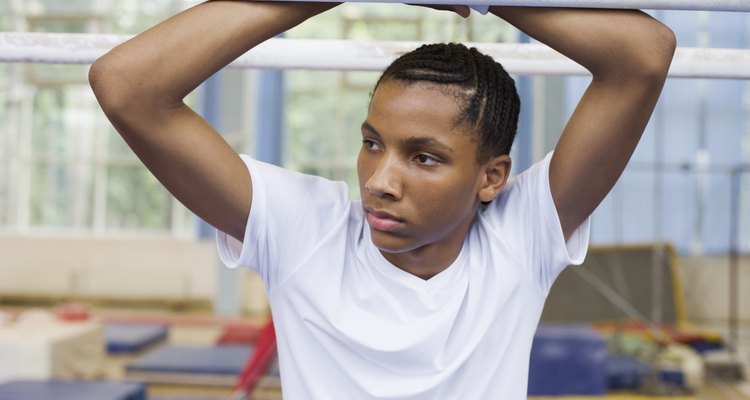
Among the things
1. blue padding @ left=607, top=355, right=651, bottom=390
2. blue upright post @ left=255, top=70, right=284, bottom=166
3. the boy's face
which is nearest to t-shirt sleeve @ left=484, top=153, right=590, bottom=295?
the boy's face

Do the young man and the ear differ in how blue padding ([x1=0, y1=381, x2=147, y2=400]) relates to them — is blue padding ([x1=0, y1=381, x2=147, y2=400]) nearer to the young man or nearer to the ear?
the young man

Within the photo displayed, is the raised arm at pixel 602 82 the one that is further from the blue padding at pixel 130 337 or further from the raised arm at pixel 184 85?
the blue padding at pixel 130 337

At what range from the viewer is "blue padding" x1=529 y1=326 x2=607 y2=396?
13.4ft

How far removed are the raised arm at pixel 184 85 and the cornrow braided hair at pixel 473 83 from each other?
0.42 ft

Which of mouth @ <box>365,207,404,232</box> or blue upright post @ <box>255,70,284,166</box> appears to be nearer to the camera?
mouth @ <box>365,207,404,232</box>

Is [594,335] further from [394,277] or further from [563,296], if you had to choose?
[394,277]

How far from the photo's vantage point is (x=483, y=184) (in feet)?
3.16

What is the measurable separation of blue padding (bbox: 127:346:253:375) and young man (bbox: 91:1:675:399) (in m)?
3.55

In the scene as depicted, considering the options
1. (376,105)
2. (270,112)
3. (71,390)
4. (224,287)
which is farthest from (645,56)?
(224,287)

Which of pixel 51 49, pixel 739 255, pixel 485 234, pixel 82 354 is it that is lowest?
pixel 82 354

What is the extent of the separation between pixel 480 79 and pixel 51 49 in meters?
A: 0.56

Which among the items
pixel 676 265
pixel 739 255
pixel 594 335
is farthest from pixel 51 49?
pixel 739 255

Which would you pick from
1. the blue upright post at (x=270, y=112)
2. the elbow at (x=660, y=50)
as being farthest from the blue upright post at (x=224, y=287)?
the elbow at (x=660, y=50)

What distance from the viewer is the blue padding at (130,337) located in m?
5.29
